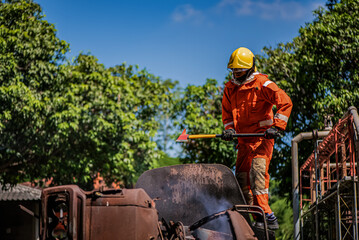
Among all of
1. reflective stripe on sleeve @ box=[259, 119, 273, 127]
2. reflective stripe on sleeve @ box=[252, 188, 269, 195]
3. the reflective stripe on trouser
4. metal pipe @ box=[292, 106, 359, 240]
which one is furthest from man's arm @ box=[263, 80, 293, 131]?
metal pipe @ box=[292, 106, 359, 240]

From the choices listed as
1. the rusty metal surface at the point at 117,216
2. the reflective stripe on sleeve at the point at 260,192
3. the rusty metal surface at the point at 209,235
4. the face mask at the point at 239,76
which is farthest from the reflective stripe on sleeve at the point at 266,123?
the rusty metal surface at the point at 117,216

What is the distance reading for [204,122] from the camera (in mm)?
20688

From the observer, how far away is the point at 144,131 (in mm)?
23047

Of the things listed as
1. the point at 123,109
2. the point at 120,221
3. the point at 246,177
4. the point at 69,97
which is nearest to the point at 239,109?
the point at 246,177

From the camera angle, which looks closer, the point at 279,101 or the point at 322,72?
the point at 279,101

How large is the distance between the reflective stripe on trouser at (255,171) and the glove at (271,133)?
293mm

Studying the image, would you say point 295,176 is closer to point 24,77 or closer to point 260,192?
point 260,192

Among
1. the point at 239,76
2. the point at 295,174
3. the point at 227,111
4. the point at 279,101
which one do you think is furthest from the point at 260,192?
the point at 295,174

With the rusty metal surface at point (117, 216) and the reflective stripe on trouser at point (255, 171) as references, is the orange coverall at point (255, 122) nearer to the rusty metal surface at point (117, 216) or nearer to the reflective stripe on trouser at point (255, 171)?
the reflective stripe on trouser at point (255, 171)

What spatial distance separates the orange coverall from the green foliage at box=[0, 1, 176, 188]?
11536 mm

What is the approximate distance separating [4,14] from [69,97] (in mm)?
3628

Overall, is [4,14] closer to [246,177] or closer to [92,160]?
[92,160]

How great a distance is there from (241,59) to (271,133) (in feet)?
2.92

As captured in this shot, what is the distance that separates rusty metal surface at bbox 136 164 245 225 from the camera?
4195mm
